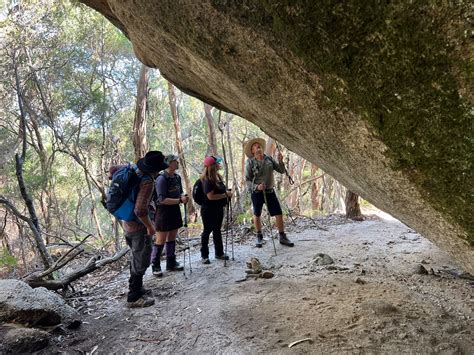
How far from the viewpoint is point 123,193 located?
17.5 ft

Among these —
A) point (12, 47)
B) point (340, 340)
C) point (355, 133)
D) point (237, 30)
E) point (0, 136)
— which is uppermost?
point (12, 47)

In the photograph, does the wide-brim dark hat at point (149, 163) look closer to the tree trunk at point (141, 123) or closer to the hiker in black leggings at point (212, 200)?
the hiker in black leggings at point (212, 200)

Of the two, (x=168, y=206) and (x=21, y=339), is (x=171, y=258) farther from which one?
(x=21, y=339)

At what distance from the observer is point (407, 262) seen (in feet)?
22.2

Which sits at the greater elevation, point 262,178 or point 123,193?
point 262,178

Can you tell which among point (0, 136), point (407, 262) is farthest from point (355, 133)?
point (0, 136)

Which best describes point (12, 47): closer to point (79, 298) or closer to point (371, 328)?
point (79, 298)

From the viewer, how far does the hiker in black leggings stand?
7395 mm

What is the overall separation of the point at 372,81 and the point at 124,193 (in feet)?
12.8

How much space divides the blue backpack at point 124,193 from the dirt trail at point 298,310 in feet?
4.93

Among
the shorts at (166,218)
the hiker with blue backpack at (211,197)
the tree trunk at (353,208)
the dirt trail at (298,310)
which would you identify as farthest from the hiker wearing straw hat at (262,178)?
the tree trunk at (353,208)

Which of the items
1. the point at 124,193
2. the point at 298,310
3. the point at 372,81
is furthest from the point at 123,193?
the point at 372,81

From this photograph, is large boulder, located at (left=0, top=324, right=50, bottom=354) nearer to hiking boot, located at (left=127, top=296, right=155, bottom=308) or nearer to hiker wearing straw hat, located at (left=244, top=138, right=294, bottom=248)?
hiking boot, located at (left=127, top=296, right=155, bottom=308)

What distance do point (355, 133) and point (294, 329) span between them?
258cm
